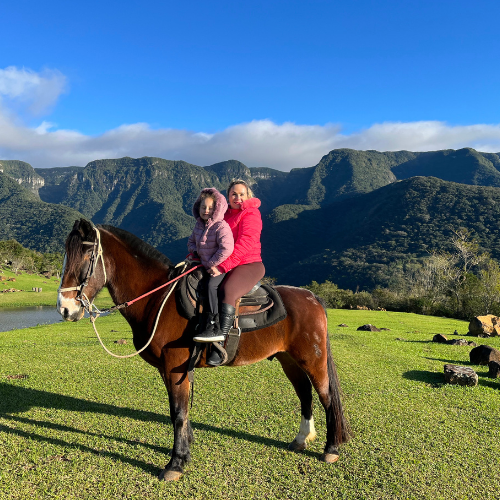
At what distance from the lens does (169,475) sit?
3.76m

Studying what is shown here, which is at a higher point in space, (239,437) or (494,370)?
(239,437)

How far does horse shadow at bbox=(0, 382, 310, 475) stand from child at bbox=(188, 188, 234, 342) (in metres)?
1.84

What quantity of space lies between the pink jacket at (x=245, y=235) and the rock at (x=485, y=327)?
47.8 feet

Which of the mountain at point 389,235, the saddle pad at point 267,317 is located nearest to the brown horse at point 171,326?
the saddle pad at point 267,317

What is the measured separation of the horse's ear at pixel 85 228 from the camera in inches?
141

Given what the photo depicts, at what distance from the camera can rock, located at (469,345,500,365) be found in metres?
8.52

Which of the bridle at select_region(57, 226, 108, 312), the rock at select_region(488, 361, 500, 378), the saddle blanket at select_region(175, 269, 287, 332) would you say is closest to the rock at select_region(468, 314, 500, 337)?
the rock at select_region(488, 361, 500, 378)

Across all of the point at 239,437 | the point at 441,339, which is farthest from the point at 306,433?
the point at 441,339

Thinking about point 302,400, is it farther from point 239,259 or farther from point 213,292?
point 239,259

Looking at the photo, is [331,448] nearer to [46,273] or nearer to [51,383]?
[51,383]

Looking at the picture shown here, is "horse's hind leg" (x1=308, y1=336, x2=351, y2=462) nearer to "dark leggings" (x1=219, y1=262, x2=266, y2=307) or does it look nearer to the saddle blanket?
the saddle blanket

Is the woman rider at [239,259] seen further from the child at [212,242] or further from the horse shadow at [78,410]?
the horse shadow at [78,410]

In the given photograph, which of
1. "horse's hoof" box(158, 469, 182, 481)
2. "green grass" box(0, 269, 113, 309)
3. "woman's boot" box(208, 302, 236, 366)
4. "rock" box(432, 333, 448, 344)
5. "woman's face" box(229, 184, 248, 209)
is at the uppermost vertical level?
"woman's face" box(229, 184, 248, 209)

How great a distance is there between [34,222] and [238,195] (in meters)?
137
